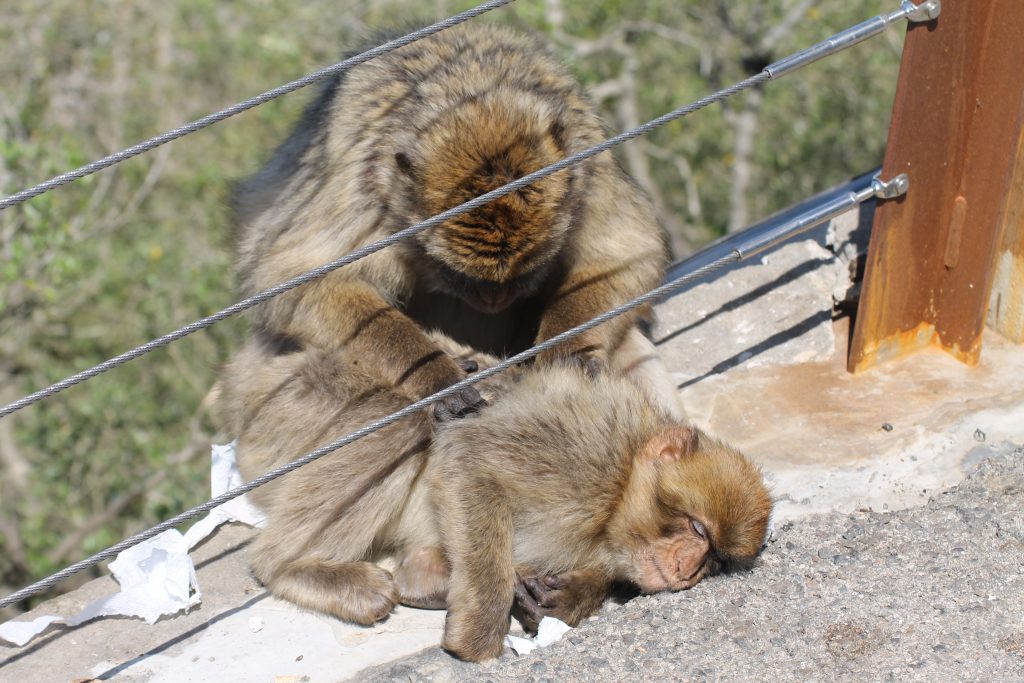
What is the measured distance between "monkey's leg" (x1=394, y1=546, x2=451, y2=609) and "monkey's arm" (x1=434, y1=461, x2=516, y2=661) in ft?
0.38

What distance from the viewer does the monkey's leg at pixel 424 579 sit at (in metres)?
2.57

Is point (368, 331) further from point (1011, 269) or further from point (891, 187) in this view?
point (1011, 269)

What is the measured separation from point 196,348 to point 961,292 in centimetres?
472

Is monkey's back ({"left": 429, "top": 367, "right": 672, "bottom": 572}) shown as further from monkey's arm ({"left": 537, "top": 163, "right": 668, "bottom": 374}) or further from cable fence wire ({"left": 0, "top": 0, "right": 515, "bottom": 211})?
cable fence wire ({"left": 0, "top": 0, "right": 515, "bottom": 211})

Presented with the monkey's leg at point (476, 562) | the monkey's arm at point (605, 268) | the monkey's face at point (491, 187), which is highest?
the monkey's face at point (491, 187)

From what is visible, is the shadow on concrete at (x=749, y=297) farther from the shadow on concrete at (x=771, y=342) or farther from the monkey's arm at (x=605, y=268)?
the monkey's arm at (x=605, y=268)

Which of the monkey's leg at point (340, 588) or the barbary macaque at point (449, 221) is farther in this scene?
the barbary macaque at point (449, 221)

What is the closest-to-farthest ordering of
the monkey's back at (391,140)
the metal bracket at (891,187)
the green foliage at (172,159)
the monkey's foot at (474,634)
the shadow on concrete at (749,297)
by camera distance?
the monkey's foot at (474,634)
the monkey's back at (391,140)
the metal bracket at (891,187)
the shadow on concrete at (749,297)
the green foliage at (172,159)

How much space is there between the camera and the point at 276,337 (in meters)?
3.08

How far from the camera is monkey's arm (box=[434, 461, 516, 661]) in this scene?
237cm

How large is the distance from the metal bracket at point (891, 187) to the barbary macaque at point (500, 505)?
0.84 m

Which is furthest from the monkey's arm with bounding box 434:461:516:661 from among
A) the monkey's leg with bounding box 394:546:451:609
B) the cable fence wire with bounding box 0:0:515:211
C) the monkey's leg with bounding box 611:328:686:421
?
the cable fence wire with bounding box 0:0:515:211

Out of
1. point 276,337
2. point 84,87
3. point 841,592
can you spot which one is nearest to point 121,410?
point 84,87

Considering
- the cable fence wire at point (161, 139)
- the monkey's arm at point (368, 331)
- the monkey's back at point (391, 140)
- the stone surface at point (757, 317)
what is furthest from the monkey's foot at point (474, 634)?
the stone surface at point (757, 317)
